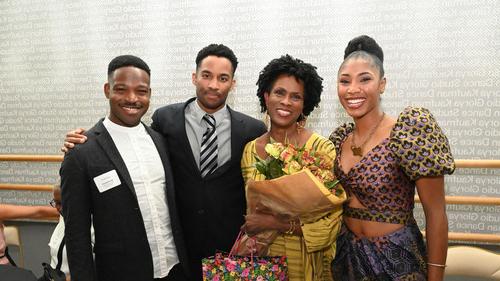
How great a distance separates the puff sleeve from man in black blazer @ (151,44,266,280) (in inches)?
39.5

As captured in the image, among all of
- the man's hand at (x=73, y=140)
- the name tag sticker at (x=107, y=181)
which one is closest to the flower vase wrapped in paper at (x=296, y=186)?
the name tag sticker at (x=107, y=181)

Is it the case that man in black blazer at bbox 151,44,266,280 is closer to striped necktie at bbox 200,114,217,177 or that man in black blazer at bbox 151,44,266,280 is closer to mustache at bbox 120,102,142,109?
striped necktie at bbox 200,114,217,177

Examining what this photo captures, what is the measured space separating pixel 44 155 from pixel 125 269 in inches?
101

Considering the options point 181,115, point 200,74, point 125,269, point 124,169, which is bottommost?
point 125,269

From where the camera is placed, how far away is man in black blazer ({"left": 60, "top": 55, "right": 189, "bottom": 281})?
1.94m

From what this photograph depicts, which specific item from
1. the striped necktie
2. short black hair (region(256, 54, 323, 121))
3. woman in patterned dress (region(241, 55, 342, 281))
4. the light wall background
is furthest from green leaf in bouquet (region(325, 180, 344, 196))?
the light wall background

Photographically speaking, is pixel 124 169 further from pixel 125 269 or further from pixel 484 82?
pixel 484 82

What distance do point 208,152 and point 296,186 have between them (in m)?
0.79

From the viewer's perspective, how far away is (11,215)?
2.75 m

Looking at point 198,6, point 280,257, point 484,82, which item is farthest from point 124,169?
point 484,82

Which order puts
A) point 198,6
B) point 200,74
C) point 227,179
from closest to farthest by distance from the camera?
point 227,179 → point 200,74 → point 198,6

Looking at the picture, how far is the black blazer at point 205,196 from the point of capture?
2354 millimetres

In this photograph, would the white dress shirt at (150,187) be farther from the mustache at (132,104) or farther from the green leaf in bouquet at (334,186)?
the green leaf in bouquet at (334,186)

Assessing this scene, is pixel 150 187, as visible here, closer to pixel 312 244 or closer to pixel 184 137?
pixel 184 137
